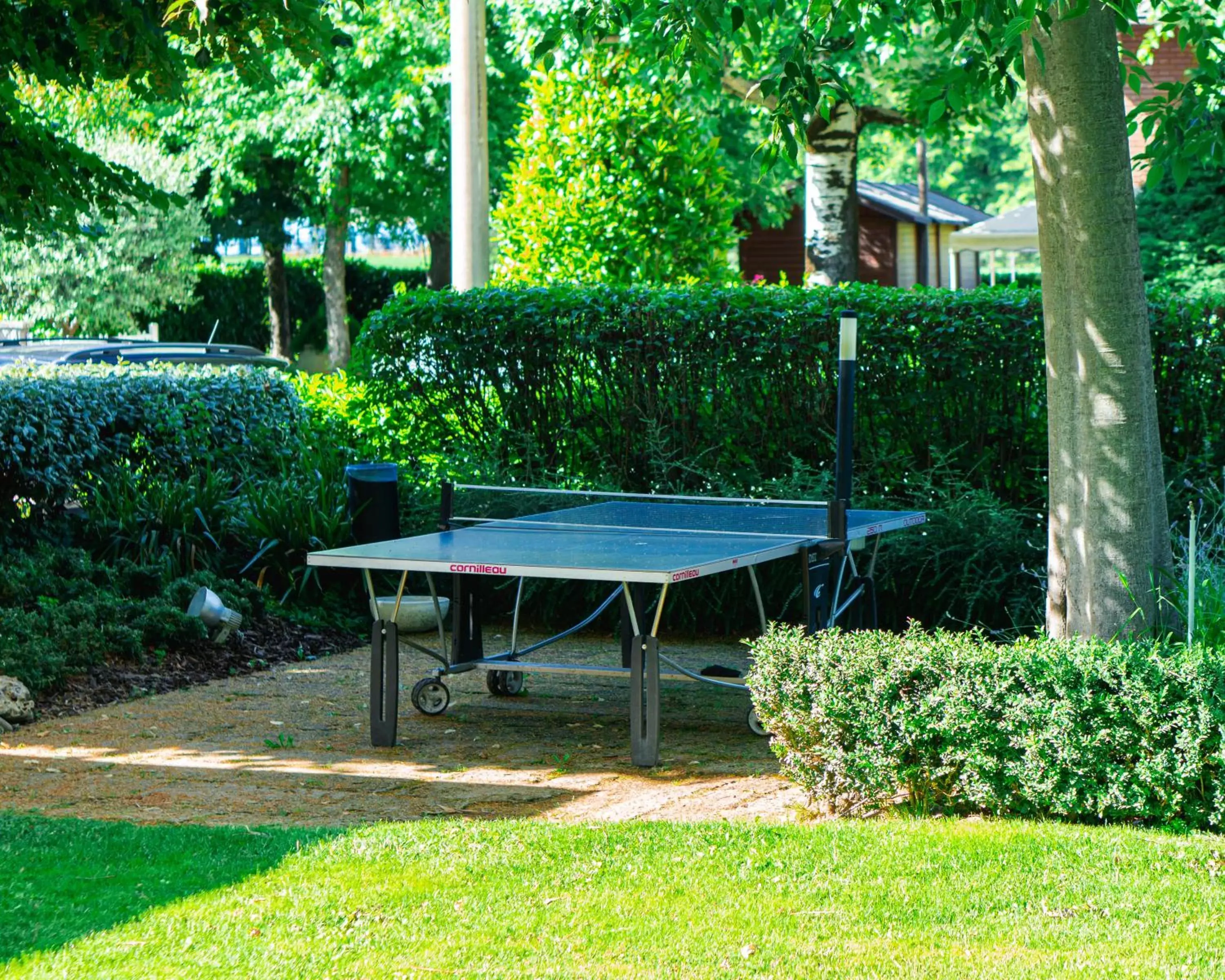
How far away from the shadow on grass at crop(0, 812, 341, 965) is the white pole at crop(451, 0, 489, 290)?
7.86 meters

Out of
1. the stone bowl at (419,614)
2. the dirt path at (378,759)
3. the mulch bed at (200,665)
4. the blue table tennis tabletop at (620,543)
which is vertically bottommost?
the dirt path at (378,759)

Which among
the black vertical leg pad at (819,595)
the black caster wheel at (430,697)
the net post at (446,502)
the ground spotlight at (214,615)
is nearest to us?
the black vertical leg pad at (819,595)

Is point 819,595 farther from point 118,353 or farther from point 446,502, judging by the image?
point 118,353

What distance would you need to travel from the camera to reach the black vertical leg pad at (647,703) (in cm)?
679

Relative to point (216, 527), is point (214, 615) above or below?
below

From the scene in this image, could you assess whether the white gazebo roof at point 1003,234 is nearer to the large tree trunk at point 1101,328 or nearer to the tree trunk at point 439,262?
the tree trunk at point 439,262

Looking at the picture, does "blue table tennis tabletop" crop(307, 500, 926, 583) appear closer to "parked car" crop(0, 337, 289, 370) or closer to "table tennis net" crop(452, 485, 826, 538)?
"table tennis net" crop(452, 485, 826, 538)

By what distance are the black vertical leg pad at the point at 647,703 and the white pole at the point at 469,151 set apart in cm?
670

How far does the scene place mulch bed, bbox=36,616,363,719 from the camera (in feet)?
26.9

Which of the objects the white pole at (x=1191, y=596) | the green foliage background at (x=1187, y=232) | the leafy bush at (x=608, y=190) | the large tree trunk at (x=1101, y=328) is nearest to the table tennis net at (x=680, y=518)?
the large tree trunk at (x=1101, y=328)

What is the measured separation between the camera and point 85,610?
9047mm

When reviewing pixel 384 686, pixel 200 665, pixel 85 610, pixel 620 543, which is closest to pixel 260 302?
pixel 85 610

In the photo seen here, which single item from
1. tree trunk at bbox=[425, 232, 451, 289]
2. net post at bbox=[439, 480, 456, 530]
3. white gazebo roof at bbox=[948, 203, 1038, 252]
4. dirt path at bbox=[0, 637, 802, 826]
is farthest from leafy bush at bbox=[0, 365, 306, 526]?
white gazebo roof at bbox=[948, 203, 1038, 252]

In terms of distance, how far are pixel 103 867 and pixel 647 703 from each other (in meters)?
2.53
